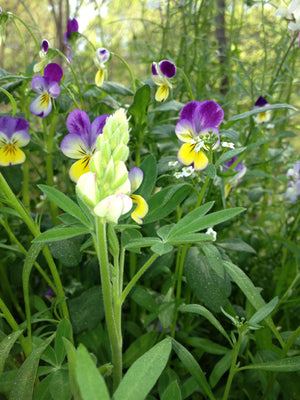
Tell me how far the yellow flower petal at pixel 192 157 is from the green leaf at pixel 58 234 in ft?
1.16

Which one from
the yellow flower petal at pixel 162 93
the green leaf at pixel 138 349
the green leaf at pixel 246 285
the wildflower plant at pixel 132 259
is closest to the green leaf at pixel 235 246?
the wildflower plant at pixel 132 259

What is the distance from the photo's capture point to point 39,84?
848mm

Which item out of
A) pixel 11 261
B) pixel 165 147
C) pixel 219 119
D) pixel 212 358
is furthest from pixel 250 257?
pixel 11 261

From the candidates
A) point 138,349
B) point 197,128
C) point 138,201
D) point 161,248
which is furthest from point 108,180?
point 138,349

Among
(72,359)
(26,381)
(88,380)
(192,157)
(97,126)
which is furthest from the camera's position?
(192,157)

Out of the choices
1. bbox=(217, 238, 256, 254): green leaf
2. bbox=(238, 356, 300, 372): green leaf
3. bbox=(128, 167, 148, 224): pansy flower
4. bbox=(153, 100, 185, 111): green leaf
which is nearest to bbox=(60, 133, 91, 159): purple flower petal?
bbox=(128, 167, 148, 224): pansy flower

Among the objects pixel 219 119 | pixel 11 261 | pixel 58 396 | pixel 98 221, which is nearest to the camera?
pixel 98 221

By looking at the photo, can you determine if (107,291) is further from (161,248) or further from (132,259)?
(132,259)

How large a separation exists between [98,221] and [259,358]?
62 cm

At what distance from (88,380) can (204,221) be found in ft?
0.89

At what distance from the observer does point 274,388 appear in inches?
33.6

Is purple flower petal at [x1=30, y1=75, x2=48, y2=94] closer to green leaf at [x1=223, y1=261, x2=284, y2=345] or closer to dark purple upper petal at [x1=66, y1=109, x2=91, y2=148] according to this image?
dark purple upper petal at [x1=66, y1=109, x2=91, y2=148]

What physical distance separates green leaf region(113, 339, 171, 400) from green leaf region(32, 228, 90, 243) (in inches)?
7.6

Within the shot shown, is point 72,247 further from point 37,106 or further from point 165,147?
point 165,147
